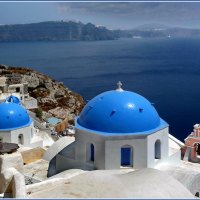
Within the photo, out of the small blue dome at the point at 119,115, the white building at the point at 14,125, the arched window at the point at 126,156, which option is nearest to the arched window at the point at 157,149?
the small blue dome at the point at 119,115

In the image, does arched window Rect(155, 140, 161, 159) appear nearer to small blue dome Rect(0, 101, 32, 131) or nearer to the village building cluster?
the village building cluster

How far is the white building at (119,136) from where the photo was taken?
14734 mm

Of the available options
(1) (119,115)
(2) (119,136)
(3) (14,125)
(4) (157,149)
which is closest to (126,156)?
(2) (119,136)

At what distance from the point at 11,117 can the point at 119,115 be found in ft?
29.2

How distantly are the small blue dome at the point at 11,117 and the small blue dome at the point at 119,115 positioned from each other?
714cm

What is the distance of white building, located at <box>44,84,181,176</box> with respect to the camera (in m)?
14.7

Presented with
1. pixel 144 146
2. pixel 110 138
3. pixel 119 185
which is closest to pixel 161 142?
pixel 144 146

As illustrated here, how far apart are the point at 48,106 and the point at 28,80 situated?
7595mm

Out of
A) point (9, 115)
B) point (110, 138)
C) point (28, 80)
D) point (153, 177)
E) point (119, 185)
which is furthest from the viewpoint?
point (28, 80)

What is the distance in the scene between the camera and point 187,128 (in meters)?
53.0

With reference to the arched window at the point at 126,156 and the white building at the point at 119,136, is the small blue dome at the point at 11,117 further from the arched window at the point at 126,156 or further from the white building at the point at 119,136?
the arched window at the point at 126,156

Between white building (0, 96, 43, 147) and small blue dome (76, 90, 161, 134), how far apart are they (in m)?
7.13

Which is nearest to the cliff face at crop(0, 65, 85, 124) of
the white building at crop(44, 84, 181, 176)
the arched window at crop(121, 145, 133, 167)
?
the white building at crop(44, 84, 181, 176)

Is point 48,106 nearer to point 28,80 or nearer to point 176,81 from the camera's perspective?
point 28,80
